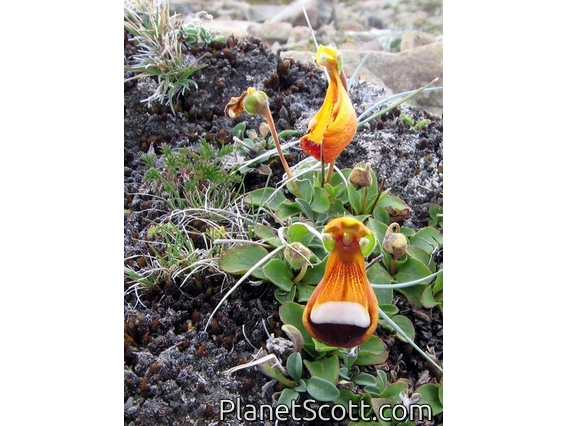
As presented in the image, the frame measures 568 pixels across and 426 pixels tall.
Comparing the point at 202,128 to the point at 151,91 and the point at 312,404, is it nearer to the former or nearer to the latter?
the point at 151,91

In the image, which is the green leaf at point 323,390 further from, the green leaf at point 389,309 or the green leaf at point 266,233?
the green leaf at point 266,233

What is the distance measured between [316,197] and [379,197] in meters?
0.16

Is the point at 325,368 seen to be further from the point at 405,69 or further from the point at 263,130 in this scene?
the point at 405,69

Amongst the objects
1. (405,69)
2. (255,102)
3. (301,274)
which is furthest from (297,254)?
(405,69)

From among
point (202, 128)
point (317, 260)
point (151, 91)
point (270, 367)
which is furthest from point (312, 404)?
point (151, 91)

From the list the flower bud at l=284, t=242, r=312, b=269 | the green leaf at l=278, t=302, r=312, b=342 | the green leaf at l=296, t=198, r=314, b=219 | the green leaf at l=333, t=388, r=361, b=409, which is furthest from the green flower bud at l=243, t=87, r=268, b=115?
the green leaf at l=333, t=388, r=361, b=409

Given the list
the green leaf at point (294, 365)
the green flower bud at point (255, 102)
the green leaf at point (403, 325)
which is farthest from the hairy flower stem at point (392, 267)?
the green flower bud at point (255, 102)

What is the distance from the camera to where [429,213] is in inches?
64.1

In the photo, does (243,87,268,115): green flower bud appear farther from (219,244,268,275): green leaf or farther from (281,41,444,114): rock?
(281,41,444,114): rock

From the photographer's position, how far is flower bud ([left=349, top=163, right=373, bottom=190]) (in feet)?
4.99

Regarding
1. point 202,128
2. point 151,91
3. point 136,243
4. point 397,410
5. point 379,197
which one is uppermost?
point 151,91

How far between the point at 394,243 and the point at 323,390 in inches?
14.5

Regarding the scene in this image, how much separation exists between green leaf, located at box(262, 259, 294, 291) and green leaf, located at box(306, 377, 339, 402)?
227 millimetres

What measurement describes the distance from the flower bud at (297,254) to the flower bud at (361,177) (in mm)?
247
